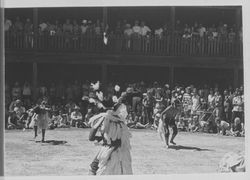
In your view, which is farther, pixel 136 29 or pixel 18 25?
pixel 136 29

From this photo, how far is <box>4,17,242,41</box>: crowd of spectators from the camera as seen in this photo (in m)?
6.17

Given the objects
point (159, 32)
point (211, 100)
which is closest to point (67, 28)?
point (159, 32)

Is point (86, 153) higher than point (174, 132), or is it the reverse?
point (174, 132)

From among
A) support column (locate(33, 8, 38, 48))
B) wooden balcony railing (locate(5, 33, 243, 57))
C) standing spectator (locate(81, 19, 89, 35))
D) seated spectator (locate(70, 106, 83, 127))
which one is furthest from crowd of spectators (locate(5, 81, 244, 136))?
standing spectator (locate(81, 19, 89, 35))

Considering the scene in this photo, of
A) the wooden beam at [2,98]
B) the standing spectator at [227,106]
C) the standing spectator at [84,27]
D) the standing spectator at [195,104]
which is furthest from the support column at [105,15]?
the standing spectator at [227,106]

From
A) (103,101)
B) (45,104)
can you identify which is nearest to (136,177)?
(103,101)

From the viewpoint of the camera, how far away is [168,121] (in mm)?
5969

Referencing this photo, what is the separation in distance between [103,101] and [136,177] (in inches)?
29.8

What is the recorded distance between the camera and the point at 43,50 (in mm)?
6293

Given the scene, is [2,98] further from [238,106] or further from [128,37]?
[238,106]

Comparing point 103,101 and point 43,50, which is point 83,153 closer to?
point 103,101

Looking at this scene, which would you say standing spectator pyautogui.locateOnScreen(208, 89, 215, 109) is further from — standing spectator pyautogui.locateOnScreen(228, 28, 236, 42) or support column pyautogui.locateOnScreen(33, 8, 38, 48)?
support column pyautogui.locateOnScreen(33, 8, 38, 48)

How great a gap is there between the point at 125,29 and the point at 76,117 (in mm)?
1247

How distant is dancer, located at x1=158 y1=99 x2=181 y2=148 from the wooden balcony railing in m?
0.75
